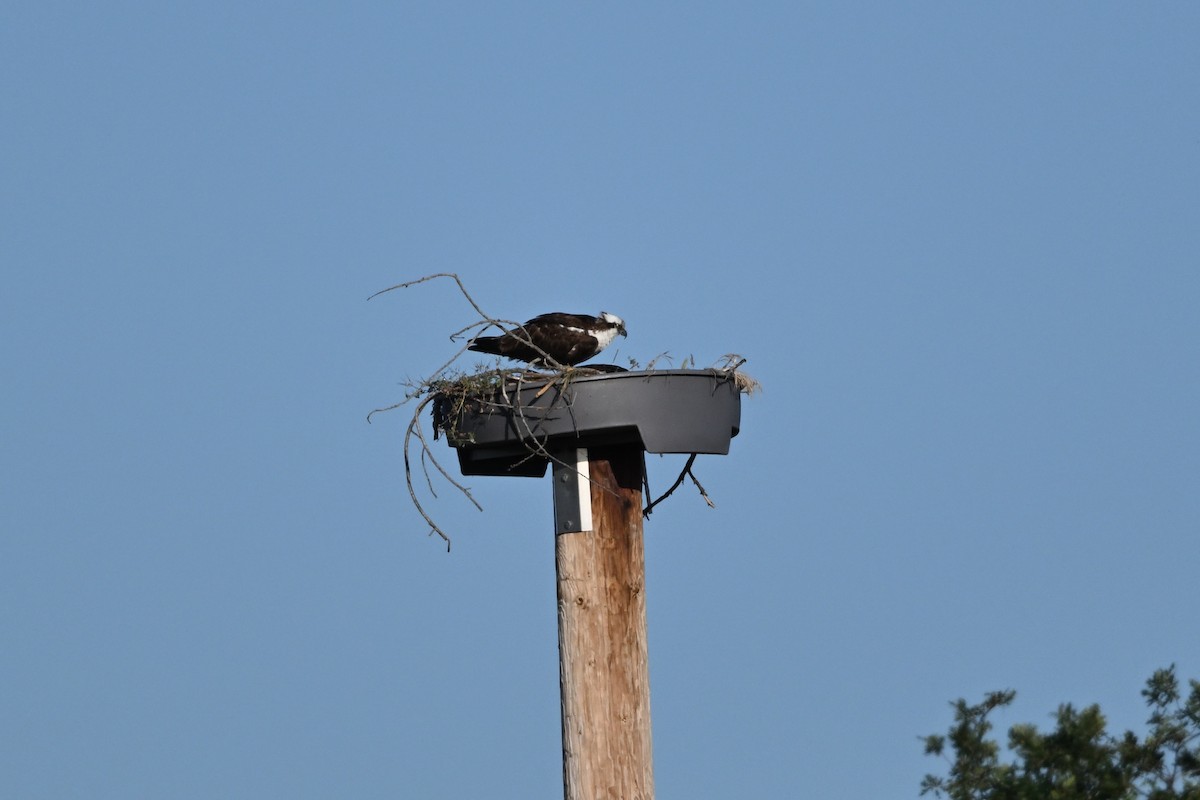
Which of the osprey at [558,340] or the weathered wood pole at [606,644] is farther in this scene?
the osprey at [558,340]

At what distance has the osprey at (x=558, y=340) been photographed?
21.7 feet

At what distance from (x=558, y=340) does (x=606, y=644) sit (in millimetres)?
2362

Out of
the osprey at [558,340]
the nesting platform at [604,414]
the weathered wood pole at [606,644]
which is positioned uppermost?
the osprey at [558,340]

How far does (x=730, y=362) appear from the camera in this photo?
5289 mm

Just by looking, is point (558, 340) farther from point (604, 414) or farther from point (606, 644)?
point (606, 644)

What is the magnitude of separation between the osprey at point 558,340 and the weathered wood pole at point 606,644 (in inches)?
61.6

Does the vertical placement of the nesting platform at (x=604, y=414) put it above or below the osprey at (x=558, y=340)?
below

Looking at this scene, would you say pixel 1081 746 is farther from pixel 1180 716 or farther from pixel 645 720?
pixel 645 720

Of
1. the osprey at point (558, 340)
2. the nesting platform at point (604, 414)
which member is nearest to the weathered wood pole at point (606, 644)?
the nesting platform at point (604, 414)

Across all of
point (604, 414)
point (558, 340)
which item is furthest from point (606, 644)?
point (558, 340)

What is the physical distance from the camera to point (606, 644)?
4.83 meters

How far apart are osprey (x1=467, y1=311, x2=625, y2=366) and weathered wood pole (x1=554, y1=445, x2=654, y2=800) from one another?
1565 mm

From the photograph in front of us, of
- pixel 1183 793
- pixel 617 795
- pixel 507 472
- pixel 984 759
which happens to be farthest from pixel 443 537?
pixel 1183 793

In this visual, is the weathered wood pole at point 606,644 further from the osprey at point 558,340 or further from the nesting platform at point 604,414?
the osprey at point 558,340
